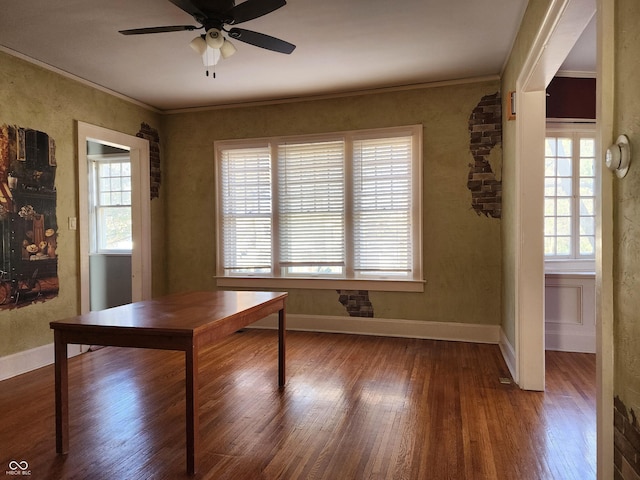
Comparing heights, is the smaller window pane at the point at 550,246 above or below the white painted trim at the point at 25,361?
above

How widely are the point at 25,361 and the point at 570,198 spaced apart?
5591 mm

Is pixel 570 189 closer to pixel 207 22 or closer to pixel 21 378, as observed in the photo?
pixel 207 22

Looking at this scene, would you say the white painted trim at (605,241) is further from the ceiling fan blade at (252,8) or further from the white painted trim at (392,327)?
the white painted trim at (392,327)

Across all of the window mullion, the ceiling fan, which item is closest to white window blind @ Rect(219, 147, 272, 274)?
the ceiling fan

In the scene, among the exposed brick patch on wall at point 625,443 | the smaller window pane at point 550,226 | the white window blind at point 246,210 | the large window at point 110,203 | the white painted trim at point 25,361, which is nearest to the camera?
the exposed brick patch on wall at point 625,443

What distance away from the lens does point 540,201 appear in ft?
10.6

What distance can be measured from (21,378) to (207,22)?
131 inches

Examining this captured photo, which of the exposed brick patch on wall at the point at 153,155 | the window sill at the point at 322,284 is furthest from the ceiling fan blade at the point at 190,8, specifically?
the window sill at the point at 322,284

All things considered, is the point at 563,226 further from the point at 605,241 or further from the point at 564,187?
the point at 605,241

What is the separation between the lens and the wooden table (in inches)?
84.6

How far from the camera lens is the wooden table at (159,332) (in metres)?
2.15

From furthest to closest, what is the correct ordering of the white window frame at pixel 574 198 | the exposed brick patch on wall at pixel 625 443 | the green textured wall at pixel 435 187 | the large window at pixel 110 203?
the large window at pixel 110 203 → the green textured wall at pixel 435 187 → the white window frame at pixel 574 198 → the exposed brick patch on wall at pixel 625 443

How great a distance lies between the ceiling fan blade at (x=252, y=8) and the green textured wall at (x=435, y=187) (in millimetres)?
2566

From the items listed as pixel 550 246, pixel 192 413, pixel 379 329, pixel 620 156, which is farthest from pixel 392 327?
pixel 620 156
